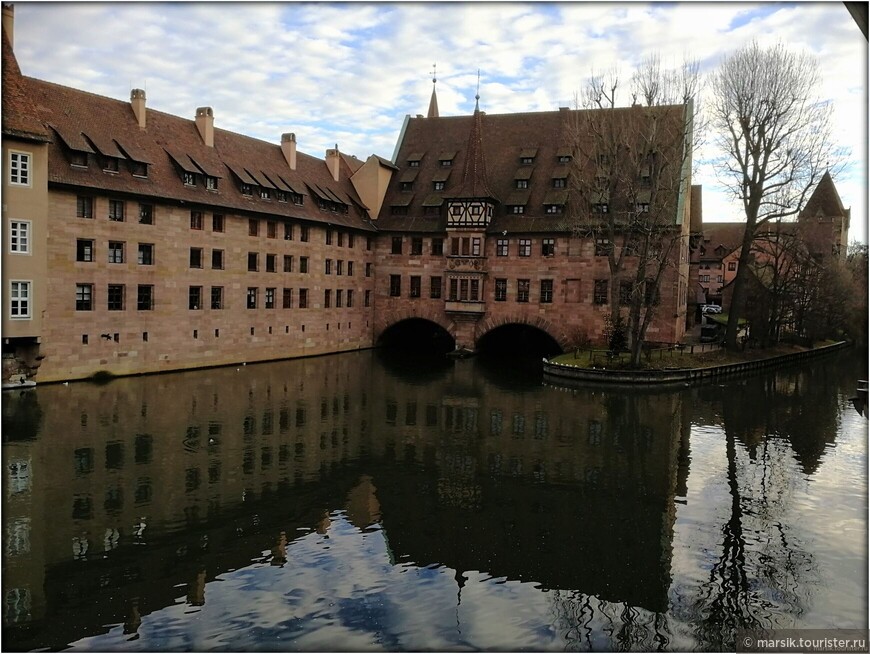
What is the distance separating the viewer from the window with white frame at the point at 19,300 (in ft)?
89.3

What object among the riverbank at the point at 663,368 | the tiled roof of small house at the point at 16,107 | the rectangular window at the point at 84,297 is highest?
the tiled roof of small house at the point at 16,107

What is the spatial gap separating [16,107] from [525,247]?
93.5ft

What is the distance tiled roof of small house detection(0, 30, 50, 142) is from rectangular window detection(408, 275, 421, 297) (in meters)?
25.3

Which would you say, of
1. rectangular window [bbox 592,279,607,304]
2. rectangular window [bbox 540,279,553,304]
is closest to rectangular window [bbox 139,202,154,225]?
rectangular window [bbox 540,279,553,304]

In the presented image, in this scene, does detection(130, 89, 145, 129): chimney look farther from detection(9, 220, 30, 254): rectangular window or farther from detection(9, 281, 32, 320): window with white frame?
detection(9, 281, 32, 320): window with white frame

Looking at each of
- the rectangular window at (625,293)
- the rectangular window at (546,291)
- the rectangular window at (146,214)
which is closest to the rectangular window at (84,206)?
the rectangular window at (146,214)

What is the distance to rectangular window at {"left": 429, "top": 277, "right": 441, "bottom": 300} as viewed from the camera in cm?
4806

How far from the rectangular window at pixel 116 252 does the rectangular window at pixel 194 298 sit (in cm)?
398

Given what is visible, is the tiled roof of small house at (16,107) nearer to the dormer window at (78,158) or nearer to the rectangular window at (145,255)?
the dormer window at (78,158)

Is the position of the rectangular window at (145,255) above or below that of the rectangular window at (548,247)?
below

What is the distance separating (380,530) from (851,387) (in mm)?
32785

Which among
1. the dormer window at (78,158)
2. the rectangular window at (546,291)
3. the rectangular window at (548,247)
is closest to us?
the dormer window at (78,158)

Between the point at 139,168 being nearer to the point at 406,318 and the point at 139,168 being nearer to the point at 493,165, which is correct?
the point at 406,318

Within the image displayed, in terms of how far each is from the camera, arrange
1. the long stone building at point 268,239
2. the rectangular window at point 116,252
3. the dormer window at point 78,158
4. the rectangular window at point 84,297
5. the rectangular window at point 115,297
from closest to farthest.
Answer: the long stone building at point 268,239 < the rectangular window at point 84,297 < the dormer window at point 78,158 < the rectangular window at point 115,297 < the rectangular window at point 116,252
